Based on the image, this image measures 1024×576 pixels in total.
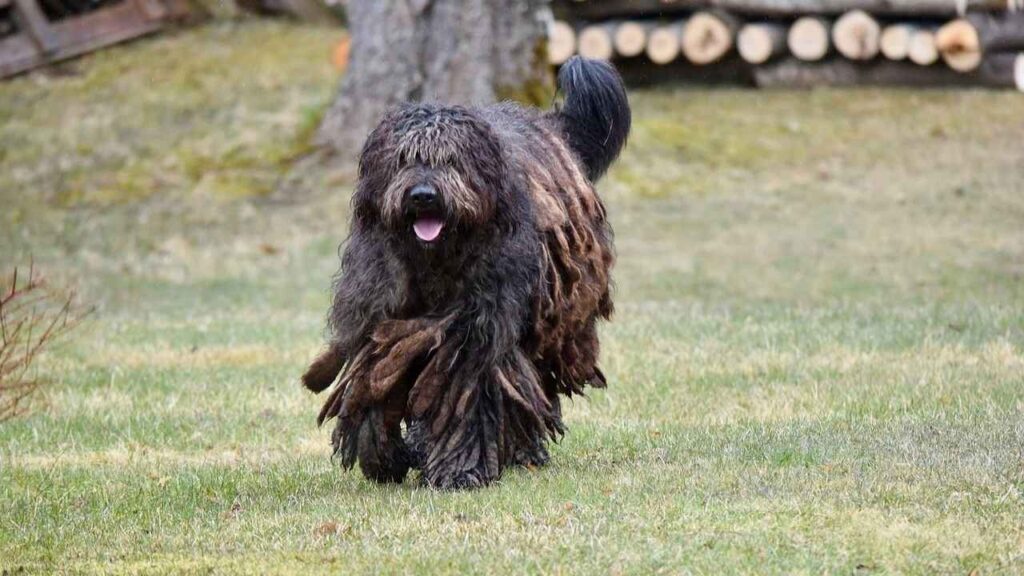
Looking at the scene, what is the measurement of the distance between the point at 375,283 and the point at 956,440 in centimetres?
279

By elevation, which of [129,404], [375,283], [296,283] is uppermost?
[375,283]

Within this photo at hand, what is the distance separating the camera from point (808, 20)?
23.4 m

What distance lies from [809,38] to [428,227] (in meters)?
16.9

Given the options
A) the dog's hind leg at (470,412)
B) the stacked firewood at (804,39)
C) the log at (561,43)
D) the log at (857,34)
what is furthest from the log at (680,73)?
the dog's hind leg at (470,412)

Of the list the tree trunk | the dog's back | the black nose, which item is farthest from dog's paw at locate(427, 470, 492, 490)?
the tree trunk

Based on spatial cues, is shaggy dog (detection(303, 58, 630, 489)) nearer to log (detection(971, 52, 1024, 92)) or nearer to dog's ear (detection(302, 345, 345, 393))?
dog's ear (detection(302, 345, 345, 393))

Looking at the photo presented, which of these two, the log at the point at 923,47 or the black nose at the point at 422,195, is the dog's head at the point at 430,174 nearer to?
the black nose at the point at 422,195

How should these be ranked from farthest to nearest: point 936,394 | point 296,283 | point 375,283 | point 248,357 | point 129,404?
point 296,283
point 248,357
point 129,404
point 936,394
point 375,283

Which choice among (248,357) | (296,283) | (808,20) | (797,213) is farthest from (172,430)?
(808,20)

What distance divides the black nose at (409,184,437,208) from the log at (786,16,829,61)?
55.3 ft

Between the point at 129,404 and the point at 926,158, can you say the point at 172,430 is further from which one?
the point at 926,158

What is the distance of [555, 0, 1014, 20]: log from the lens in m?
22.9

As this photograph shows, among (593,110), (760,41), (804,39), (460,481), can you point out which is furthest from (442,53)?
(460,481)

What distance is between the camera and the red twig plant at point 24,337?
8812 mm
